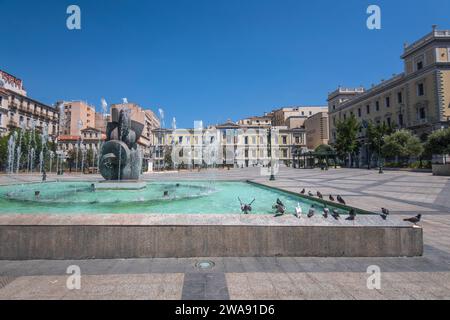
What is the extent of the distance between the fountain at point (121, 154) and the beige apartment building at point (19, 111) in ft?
154

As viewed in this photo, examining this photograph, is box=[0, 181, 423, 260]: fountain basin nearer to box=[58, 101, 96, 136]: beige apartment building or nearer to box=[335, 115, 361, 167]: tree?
box=[335, 115, 361, 167]: tree

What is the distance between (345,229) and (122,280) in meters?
3.30

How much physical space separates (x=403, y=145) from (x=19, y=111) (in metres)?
69.7

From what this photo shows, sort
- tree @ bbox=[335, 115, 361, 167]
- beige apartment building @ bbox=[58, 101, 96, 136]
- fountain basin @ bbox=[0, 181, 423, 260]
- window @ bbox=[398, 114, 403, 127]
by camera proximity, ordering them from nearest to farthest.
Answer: fountain basin @ bbox=[0, 181, 423, 260], window @ bbox=[398, 114, 403, 127], tree @ bbox=[335, 115, 361, 167], beige apartment building @ bbox=[58, 101, 96, 136]

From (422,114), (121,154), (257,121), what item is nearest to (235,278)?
(121,154)

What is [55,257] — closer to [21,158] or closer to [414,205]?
[414,205]

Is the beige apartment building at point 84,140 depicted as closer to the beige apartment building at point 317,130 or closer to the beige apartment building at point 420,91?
the beige apartment building at point 317,130

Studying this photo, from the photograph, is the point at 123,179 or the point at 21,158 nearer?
the point at 123,179

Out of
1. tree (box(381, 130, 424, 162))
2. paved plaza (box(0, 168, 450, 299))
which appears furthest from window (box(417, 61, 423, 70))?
paved plaza (box(0, 168, 450, 299))

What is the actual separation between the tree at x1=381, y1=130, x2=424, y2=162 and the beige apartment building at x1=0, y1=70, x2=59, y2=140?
64574mm

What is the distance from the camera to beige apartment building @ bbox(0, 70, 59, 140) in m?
46.3

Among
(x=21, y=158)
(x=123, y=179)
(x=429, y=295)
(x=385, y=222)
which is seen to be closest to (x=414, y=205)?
(x=385, y=222)

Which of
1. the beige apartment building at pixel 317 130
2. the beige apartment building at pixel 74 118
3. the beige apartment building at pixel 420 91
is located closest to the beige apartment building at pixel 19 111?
the beige apartment building at pixel 74 118
